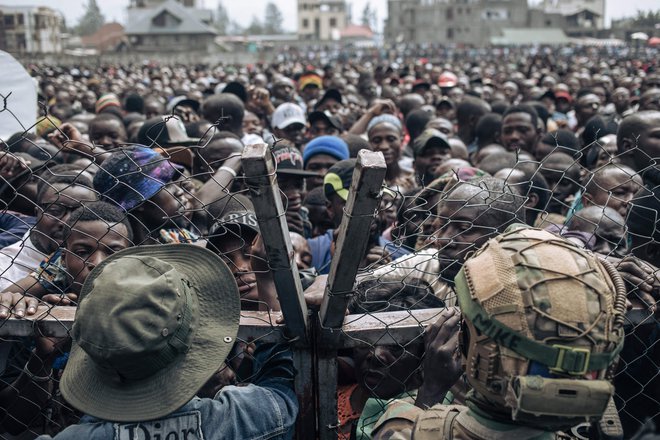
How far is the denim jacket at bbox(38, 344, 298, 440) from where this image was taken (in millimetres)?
1607

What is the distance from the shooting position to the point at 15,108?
10.1 ft

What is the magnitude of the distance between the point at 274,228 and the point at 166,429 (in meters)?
0.64

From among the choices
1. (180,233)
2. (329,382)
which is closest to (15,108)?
(180,233)

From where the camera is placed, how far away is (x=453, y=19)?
69938 mm

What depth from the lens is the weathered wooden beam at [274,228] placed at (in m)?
1.51

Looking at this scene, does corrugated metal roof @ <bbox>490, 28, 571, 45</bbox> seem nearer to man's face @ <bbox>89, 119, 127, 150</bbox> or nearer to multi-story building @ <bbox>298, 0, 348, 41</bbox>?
multi-story building @ <bbox>298, 0, 348, 41</bbox>

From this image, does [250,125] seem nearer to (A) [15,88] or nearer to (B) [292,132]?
(B) [292,132]

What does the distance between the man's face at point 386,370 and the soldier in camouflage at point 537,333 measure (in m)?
0.64

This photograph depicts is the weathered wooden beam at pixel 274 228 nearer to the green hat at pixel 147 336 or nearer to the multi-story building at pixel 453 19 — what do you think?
the green hat at pixel 147 336

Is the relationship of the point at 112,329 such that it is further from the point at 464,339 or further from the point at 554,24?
the point at 554,24

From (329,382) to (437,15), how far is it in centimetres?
7378

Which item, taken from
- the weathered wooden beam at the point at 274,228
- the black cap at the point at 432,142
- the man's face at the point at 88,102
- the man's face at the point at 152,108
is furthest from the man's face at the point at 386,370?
the man's face at the point at 88,102

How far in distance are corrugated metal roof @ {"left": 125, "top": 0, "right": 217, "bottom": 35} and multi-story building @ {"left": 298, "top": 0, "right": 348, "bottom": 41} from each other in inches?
1394

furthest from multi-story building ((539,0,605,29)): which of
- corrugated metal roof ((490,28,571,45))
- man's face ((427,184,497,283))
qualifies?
man's face ((427,184,497,283))
